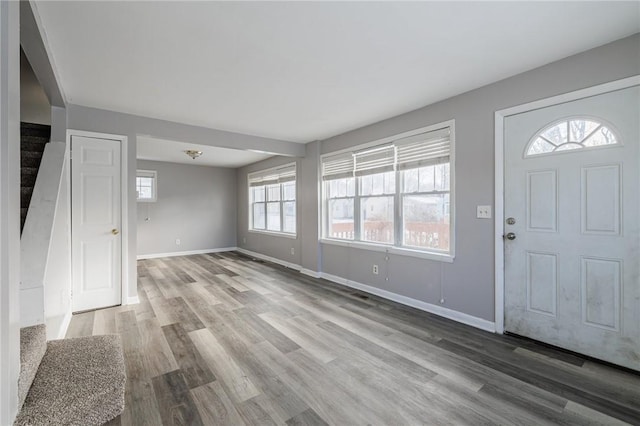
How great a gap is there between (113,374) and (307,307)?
2.16 m

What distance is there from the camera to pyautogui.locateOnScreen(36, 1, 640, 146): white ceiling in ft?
5.90

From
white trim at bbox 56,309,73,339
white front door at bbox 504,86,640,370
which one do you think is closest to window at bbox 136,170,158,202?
white trim at bbox 56,309,73,339

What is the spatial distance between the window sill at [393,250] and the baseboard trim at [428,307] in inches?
21.2

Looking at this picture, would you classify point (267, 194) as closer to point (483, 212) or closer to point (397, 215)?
point (397, 215)

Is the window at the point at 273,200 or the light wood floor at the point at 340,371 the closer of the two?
the light wood floor at the point at 340,371

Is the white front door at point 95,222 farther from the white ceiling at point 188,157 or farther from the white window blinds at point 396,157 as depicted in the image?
the white window blinds at point 396,157

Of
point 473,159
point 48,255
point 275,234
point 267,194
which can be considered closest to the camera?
point 48,255

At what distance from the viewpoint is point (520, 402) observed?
71.1 inches

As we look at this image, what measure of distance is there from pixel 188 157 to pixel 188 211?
5.33ft

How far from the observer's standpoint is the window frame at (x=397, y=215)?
3.14 meters

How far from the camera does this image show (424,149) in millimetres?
3434

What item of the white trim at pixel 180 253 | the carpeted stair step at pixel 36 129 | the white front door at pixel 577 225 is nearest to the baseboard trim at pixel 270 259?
the white trim at pixel 180 253

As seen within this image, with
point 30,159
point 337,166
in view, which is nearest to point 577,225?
point 337,166

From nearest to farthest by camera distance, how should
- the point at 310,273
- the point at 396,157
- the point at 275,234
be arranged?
the point at 396,157, the point at 310,273, the point at 275,234
